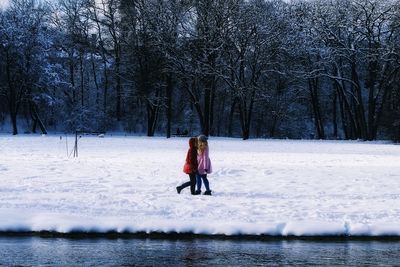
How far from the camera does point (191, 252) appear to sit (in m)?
10.5

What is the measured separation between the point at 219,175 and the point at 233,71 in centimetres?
3452

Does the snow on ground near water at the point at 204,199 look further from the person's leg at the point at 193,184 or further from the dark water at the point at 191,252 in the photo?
the dark water at the point at 191,252

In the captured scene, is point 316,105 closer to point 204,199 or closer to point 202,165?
point 202,165

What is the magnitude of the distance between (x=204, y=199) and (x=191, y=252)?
505cm

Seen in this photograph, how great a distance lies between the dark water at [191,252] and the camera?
9.76 meters

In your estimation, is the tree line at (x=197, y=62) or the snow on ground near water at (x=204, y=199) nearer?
the snow on ground near water at (x=204, y=199)

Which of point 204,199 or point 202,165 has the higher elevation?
point 202,165

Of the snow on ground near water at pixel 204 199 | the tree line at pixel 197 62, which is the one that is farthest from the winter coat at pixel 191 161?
the tree line at pixel 197 62

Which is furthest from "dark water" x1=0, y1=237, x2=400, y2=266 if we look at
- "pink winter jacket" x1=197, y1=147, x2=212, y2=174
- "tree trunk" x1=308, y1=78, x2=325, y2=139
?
"tree trunk" x1=308, y1=78, x2=325, y2=139

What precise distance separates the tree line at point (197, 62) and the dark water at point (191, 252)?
41440 millimetres

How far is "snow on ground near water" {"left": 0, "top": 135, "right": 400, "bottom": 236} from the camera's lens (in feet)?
39.9

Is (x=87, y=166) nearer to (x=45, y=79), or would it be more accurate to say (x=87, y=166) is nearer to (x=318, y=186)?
(x=318, y=186)

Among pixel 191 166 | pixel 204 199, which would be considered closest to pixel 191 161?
pixel 191 166

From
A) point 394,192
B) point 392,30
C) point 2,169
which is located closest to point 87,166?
point 2,169
